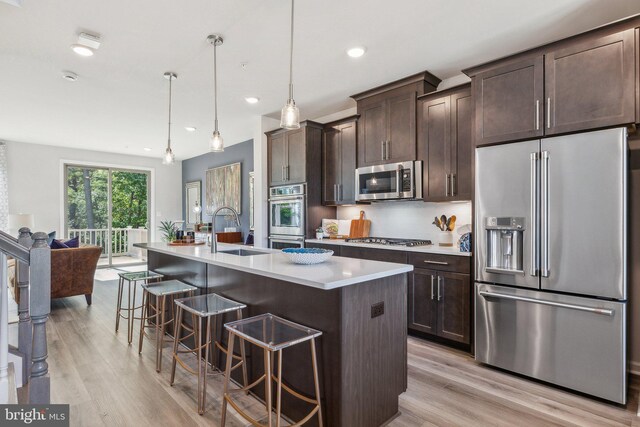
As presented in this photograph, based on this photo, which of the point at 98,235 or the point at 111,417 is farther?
the point at 98,235

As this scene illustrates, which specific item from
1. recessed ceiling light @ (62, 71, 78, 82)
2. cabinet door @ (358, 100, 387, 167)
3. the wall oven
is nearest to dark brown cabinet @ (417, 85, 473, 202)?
cabinet door @ (358, 100, 387, 167)

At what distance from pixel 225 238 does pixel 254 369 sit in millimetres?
4056

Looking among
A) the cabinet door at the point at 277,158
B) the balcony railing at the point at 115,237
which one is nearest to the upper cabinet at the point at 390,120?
the cabinet door at the point at 277,158

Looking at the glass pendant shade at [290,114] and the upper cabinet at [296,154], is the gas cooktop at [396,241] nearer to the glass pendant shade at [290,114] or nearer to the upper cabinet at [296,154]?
the upper cabinet at [296,154]

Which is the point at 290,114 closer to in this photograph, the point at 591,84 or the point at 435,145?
the point at 435,145

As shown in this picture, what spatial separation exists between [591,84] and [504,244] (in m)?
1.21

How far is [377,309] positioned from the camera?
1.90 m

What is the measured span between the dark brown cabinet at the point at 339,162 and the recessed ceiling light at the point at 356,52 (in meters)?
1.14

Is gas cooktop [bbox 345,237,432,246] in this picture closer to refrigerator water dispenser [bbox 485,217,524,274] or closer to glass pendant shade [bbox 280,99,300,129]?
refrigerator water dispenser [bbox 485,217,524,274]

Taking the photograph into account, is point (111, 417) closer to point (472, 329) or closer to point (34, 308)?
point (34, 308)

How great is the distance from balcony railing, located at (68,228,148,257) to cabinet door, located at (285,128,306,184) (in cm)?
529

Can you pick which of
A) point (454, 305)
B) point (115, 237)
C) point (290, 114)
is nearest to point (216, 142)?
point (290, 114)

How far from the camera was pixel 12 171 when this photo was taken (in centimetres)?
634

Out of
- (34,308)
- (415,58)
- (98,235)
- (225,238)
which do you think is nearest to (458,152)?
(415,58)
